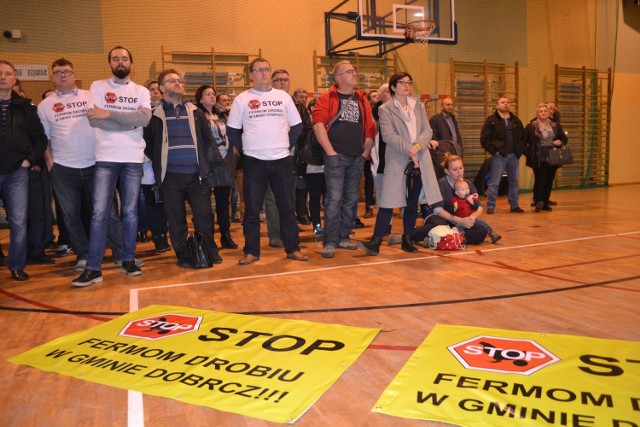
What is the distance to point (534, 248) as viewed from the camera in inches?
209

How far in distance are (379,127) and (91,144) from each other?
8.55 ft

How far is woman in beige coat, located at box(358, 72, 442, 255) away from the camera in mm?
5062

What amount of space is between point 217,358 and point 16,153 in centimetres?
305

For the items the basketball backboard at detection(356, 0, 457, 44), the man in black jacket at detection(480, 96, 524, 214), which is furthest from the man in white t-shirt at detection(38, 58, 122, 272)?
the basketball backboard at detection(356, 0, 457, 44)

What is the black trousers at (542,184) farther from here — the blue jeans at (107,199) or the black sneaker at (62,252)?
the black sneaker at (62,252)

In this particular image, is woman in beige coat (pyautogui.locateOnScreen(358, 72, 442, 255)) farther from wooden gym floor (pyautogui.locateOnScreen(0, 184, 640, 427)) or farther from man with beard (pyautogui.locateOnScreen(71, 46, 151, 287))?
man with beard (pyautogui.locateOnScreen(71, 46, 151, 287))

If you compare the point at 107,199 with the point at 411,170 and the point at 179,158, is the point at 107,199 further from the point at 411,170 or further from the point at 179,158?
the point at 411,170

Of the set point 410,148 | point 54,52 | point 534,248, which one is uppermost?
point 54,52

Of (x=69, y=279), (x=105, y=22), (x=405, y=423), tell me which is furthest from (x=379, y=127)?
(x=105, y=22)

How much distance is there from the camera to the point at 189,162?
4.88 m

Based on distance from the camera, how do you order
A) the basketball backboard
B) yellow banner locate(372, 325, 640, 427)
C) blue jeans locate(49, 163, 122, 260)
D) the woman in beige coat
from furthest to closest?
1. the basketball backboard
2. the woman in beige coat
3. blue jeans locate(49, 163, 122, 260)
4. yellow banner locate(372, 325, 640, 427)

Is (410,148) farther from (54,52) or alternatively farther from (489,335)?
(54,52)

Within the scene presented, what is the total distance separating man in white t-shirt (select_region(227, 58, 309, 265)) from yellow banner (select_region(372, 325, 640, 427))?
2.56 metres

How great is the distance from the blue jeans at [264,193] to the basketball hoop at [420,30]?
5596 mm
